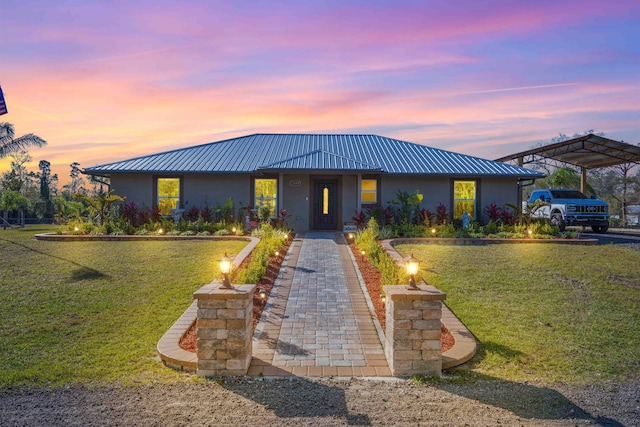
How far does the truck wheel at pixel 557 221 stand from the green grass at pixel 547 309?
21.1 feet

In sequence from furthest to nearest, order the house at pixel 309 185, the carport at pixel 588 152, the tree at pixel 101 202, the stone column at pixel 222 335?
1. the carport at pixel 588 152
2. the house at pixel 309 185
3. the tree at pixel 101 202
4. the stone column at pixel 222 335

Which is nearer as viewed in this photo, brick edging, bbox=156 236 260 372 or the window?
brick edging, bbox=156 236 260 372

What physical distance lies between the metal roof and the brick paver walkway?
55.1 ft

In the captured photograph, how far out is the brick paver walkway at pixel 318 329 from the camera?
460 centimetres

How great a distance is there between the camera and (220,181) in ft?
57.8

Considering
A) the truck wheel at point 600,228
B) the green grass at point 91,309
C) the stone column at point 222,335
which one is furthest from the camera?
the truck wheel at point 600,228

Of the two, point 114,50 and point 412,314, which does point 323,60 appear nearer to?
point 114,50

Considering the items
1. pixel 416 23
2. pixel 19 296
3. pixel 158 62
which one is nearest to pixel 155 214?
pixel 158 62

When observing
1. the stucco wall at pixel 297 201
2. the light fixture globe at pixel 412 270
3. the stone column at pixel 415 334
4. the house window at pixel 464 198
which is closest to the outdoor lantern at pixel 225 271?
the stone column at pixel 415 334

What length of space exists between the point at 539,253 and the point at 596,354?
281 inches

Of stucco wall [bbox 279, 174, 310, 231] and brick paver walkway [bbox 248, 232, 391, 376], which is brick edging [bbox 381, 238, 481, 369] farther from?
stucco wall [bbox 279, 174, 310, 231]

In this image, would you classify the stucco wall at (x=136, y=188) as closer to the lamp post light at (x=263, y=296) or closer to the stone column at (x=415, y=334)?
the lamp post light at (x=263, y=296)

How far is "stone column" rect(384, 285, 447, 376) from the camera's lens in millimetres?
4418

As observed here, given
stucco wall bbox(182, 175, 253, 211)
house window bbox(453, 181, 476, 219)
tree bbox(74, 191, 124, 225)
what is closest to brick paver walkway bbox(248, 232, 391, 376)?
stucco wall bbox(182, 175, 253, 211)
